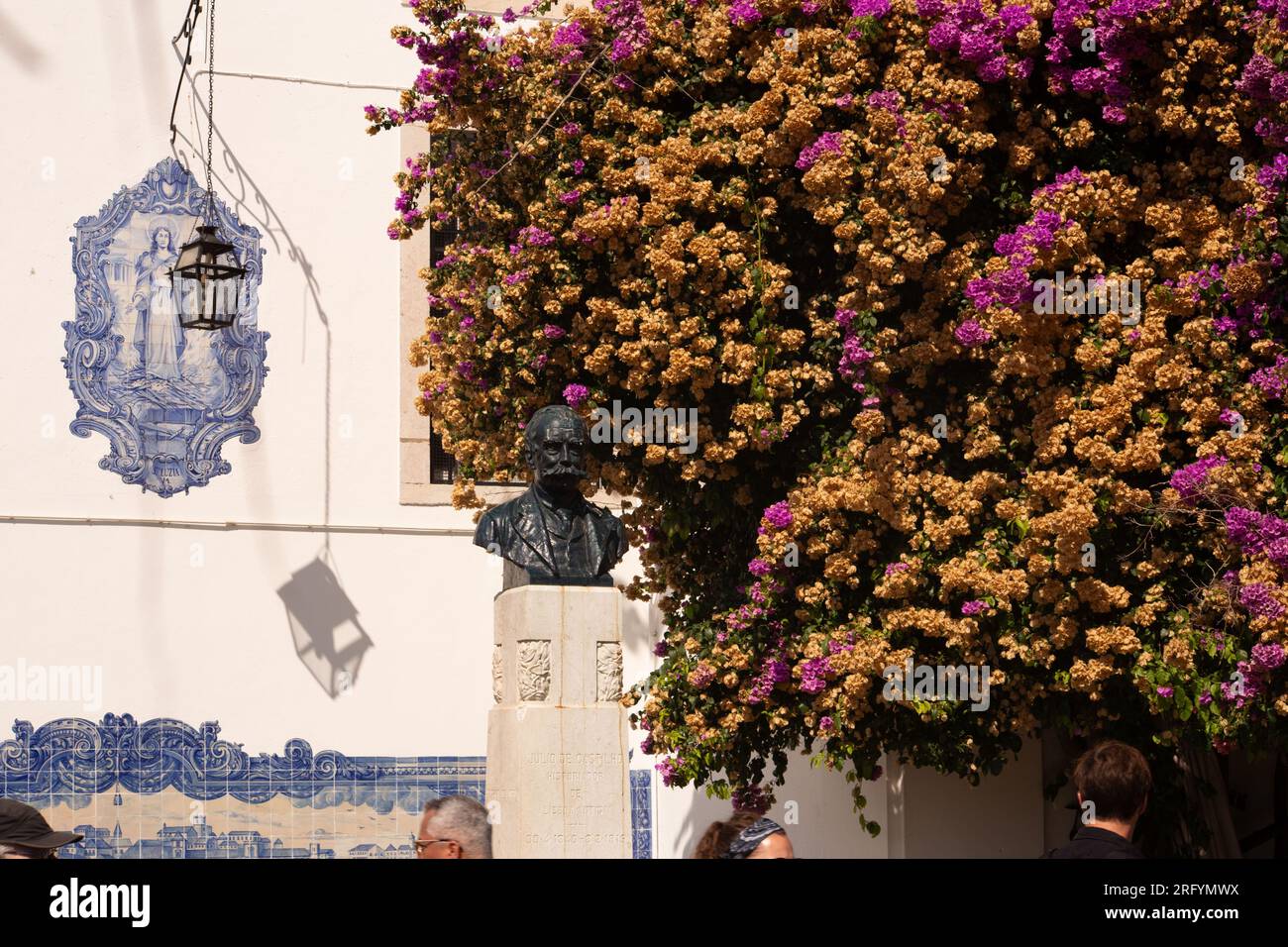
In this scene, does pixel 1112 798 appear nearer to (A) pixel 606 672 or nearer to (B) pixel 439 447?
(A) pixel 606 672

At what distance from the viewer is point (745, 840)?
467cm

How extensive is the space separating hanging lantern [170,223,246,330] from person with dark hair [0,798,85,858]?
6.61m

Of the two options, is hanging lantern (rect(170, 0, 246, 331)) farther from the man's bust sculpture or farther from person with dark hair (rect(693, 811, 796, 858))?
person with dark hair (rect(693, 811, 796, 858))

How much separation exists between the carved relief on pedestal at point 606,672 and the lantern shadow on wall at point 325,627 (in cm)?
396

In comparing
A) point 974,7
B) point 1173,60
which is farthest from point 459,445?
point 1173,60

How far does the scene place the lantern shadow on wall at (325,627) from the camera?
11109 millimetres

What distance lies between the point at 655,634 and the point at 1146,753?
3.71 metres

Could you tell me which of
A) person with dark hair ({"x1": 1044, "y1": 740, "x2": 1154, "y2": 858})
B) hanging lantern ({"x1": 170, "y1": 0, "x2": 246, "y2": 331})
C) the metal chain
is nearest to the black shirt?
person with dark hair ({"x1": 1044, "y1": 740, "x2": 1154, "y2": 858})

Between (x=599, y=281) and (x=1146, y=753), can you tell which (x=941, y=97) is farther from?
(x=1146, y=753)

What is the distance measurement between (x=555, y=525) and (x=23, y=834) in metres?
3.54

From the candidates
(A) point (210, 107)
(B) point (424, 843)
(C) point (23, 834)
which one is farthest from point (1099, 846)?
(A) point (210, 107)

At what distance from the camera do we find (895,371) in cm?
875

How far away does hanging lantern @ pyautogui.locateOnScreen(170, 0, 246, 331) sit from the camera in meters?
10.7

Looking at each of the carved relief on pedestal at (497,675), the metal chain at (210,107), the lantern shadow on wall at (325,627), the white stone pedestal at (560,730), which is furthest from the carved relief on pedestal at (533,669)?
the metal chain at (210,107)
